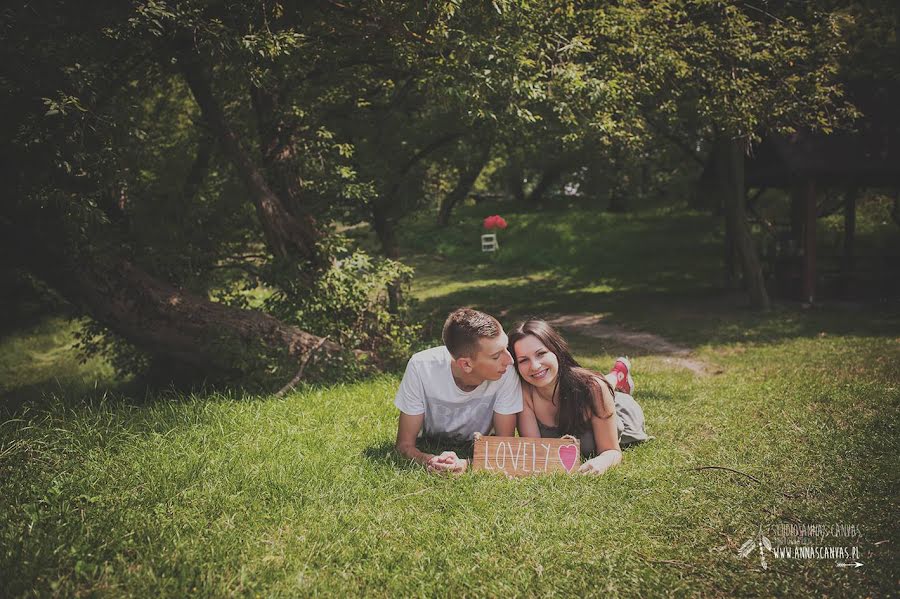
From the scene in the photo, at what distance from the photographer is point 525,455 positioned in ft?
15.5

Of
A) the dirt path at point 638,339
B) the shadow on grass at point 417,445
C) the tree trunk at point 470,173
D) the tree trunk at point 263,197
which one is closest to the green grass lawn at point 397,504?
the shadow on grass at point 417,445

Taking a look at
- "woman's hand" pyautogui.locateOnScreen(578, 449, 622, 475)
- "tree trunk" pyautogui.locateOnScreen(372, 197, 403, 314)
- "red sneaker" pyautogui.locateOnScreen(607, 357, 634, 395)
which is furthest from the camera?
"tree trunk" pyautogui.locateOnScreen(372, 197, 403, 314)

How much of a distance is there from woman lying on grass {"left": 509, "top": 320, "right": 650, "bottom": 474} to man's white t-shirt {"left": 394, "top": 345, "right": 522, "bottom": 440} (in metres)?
0.18

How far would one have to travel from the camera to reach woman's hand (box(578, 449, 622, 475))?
15.4 ft

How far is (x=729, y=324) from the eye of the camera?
13.9 m

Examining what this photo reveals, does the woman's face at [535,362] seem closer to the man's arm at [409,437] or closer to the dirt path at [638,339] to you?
the man's arm at [409,437]

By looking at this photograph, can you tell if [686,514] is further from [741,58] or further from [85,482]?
[741,58]

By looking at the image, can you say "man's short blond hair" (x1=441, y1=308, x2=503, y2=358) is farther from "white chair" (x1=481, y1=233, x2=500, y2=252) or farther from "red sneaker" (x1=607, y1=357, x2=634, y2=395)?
"white chair" (x1=481, y1=233, x2=500, y2=252)

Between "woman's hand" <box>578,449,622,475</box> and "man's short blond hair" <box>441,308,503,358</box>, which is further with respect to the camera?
"woman's hand" <box>578,449,622,475</box>

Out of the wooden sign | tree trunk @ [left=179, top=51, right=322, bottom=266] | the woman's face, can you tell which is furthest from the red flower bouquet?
the wooden sign

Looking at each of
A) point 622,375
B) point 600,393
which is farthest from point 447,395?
point 622,375

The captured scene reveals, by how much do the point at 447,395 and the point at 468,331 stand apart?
0.75 meters

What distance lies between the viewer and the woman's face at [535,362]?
478 centimetres

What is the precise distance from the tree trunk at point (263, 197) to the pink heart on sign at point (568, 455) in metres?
5.39
